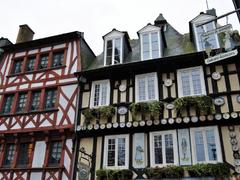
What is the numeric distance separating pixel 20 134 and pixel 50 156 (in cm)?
198

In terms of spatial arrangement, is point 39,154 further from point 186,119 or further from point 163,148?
point 186,119

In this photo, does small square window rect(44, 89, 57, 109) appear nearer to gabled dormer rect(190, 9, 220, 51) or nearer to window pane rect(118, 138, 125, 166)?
window pane rect(118, 138, 125, 166)

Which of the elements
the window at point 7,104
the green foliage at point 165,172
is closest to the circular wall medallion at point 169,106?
the green foliage at point 165,172

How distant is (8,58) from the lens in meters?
16.2

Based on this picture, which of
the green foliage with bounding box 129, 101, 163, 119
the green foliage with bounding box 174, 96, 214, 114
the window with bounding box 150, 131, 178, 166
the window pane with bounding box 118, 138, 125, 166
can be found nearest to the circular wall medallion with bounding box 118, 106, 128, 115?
the green foliage with bounding box 129, 101, 163, 119

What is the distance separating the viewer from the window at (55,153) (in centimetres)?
1238

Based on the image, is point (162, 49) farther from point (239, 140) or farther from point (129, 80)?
point (239, 140)

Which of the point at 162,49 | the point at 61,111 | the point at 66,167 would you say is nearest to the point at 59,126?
the point at 61,111

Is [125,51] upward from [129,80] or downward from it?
upward

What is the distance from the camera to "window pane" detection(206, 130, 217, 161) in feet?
33.4

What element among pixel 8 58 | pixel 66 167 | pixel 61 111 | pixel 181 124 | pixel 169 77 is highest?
pixel 8 58

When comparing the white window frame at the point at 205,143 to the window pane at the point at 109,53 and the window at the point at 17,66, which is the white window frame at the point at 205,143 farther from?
the window at the point at 17,66

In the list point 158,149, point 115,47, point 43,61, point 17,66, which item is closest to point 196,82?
point 158,149

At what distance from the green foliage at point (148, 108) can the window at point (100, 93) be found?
1.56 metres
